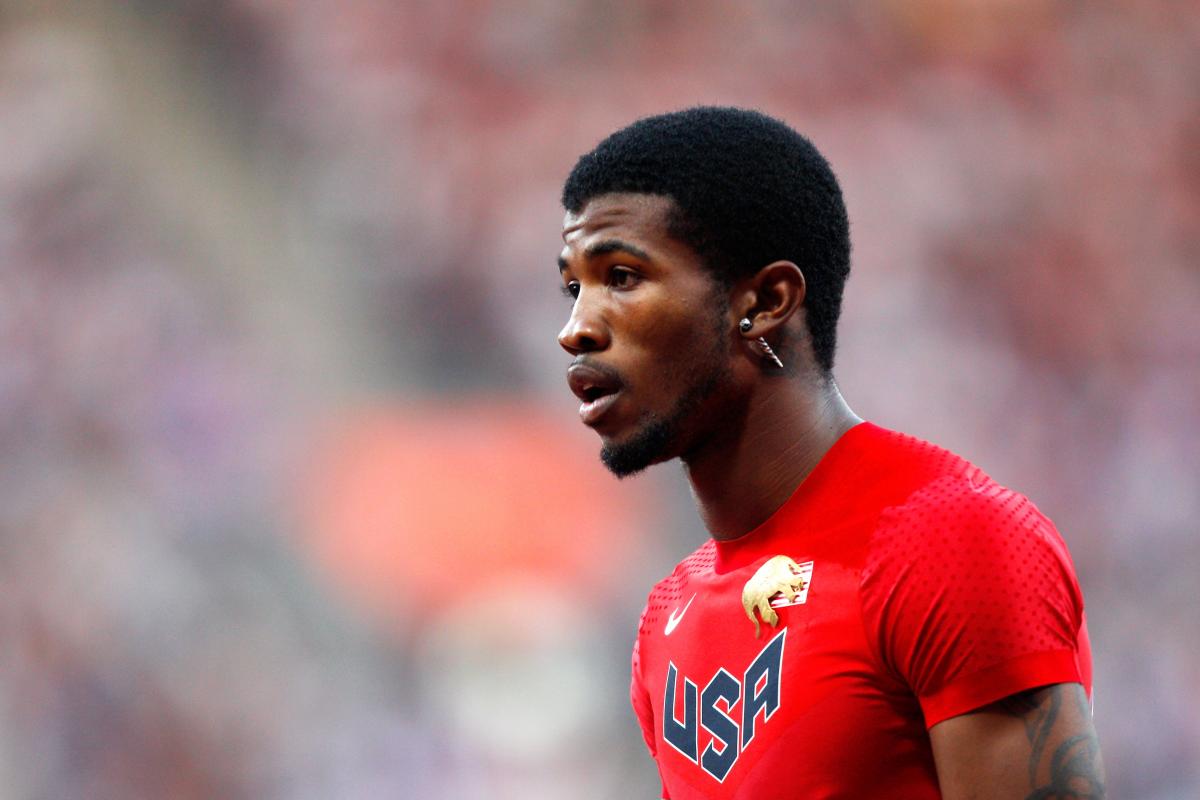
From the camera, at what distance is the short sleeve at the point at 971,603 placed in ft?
4.91

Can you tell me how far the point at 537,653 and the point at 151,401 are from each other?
199cm

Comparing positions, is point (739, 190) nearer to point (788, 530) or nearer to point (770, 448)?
point (770, 448)

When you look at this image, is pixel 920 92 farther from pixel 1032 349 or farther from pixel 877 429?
pixel 877 429

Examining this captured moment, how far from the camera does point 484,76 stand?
19.8 feet

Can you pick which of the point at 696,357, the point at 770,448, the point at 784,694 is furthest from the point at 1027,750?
the point at 696,357

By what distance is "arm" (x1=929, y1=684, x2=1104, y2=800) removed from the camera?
147cm

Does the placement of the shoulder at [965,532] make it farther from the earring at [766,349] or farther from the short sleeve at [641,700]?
the short sleeve at [641,700]

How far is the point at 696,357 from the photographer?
6.03 ft

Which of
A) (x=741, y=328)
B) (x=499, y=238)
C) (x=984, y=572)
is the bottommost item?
(x=984, y=572)

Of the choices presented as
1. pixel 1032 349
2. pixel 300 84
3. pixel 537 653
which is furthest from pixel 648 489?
pixel 300 84

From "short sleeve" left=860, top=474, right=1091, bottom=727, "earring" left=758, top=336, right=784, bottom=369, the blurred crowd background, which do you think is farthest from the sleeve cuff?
the blurred crowd background

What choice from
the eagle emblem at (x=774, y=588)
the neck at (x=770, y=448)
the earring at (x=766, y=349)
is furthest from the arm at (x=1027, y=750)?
the earring at (x=766, y=349)

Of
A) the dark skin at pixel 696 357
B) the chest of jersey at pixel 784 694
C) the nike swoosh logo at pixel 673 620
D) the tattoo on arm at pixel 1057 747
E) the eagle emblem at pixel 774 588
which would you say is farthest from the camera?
the nike swoosh logo at pixel 673 620

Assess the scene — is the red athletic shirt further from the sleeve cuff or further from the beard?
the beard
